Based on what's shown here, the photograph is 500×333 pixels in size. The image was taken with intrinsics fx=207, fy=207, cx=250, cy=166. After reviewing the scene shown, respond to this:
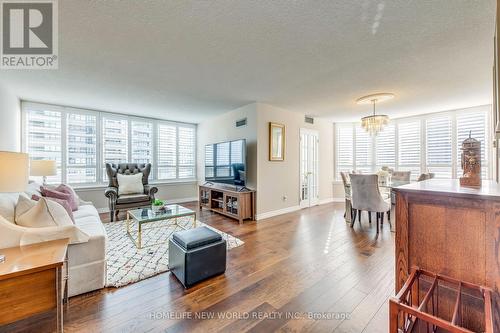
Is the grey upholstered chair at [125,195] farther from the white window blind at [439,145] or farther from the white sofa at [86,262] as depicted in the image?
the white window blind at [439,145]

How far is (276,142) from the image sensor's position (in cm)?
472

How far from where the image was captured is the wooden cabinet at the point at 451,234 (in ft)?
3.36

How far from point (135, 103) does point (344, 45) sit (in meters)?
4.09

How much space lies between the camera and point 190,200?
21.2 ft

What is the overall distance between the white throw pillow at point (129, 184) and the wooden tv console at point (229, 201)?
144cm

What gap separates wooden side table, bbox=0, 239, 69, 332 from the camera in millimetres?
1130

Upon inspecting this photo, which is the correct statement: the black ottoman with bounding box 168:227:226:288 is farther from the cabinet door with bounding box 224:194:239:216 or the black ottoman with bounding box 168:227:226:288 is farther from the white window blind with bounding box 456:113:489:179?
the white window blind with bounding box 456:113:489:179

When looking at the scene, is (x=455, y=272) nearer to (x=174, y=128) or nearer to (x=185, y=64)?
(x=185, y=64)

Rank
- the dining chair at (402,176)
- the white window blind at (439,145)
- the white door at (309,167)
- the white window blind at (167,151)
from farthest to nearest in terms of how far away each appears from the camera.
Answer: the white window blind at (167,151)
the white door at (309,167)
the white window blind at (439,145)
the dining chair at (402,176)

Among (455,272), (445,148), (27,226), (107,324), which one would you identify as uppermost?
(445,148)

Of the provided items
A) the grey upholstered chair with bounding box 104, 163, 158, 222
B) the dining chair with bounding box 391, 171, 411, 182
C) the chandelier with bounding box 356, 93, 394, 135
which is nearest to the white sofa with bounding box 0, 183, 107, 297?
the grey upholstered chair with bounding box 104, 163, 158, 222

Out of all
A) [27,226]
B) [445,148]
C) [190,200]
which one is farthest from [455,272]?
[190,200]

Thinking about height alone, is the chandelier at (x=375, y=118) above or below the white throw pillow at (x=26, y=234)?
above

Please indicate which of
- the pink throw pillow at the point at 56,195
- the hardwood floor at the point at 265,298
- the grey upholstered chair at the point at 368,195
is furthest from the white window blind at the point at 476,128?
the pink throw pillow at the point at 56,195
